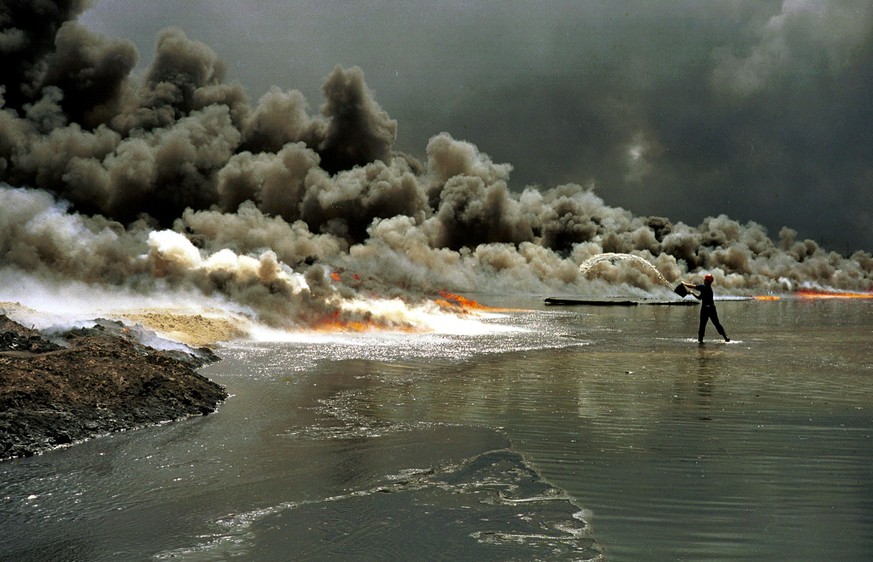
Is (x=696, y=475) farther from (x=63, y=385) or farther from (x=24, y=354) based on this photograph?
(x=24, y=354)

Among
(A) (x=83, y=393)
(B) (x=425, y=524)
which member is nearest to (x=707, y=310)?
(A) (x=83, y=393)

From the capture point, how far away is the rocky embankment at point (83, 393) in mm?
10164

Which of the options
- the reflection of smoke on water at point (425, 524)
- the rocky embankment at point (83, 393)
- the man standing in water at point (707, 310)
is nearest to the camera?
the reflection of smoke on water at point (425, 524)

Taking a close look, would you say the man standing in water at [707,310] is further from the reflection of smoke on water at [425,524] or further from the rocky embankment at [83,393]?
the reflection of smoke on water at [425,524]

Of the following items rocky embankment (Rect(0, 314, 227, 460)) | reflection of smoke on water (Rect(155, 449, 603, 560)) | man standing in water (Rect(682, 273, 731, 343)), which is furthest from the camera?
man standing in water (Rect(682, 273, 731, 343))

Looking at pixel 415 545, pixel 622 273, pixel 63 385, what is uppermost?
pixel 622 273

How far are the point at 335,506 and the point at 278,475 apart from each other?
1.43 m

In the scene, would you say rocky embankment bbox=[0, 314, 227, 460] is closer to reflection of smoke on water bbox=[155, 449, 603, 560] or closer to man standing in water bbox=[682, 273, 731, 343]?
reflection of smoke on water bbox=[155, 449, 603, 560]

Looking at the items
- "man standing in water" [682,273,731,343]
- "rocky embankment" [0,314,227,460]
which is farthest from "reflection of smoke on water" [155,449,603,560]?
"man standing in water" [682,273,731,343]

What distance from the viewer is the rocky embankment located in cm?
1016

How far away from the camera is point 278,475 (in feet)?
28.3

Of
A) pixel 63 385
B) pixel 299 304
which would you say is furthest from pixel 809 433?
pixel 299 304

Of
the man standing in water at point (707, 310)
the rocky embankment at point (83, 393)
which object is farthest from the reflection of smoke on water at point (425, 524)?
the man standing in water at point (707, 310)

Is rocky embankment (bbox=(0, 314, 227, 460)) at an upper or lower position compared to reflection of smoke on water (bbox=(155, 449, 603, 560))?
upper
